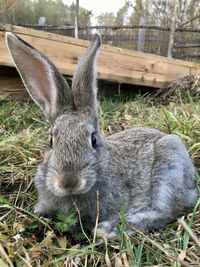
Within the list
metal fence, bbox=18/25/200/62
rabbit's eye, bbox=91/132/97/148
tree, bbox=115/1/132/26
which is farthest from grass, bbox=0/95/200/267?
tree, bbox=115/1/132/26

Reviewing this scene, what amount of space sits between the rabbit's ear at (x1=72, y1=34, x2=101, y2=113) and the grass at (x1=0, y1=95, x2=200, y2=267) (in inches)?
32.9

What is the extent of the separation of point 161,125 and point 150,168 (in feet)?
4.35

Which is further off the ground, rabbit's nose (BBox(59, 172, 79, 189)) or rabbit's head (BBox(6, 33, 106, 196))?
rabbit's head (BBox(6, 33, 106, 196))

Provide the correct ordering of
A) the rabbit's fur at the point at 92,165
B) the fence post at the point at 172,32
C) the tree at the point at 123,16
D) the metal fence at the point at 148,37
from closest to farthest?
the rabbit's fur at the point at 92,165 → the fence post at the point at 172,32 → the metal fence at the point at 148,37 → the tree at the point at 123,16

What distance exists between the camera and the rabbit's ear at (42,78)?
3064 millimetres

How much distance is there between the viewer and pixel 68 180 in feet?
8.26

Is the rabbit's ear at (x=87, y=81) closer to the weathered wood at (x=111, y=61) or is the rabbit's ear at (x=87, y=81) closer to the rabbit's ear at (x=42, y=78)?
the rabbit's ear at (x=42, y=78)

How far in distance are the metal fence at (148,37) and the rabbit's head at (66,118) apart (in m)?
8.19

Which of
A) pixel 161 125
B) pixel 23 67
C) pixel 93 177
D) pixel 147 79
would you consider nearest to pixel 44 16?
pixel 147 79

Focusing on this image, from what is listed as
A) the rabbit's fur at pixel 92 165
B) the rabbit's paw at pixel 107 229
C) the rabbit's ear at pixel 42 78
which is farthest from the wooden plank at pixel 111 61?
the rabbit's paw at pixel 107 229

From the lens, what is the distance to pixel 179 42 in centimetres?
1321

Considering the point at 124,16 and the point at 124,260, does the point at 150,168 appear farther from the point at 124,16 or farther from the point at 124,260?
the point at 124,16

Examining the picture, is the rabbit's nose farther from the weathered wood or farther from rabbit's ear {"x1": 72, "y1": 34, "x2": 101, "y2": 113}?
the weathered wood

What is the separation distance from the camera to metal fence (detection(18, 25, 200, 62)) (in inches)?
468
